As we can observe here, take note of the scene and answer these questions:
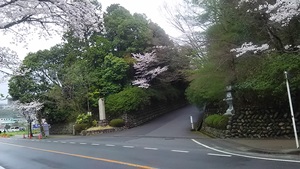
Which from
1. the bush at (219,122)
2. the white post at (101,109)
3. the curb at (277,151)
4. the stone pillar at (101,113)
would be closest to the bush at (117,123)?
the stone pillar at (101,113)

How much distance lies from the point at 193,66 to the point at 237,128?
30.9 ft

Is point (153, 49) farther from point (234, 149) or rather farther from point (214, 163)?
point (214, 163)

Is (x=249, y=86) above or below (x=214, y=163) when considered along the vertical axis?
above

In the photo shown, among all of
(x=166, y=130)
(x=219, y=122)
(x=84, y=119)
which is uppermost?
(x=84, y=119)

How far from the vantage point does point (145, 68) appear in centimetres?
3284

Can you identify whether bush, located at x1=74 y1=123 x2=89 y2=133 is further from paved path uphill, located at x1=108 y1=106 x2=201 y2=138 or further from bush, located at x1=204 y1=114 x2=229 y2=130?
bush, located at x1=204 y1=114 x2=229 y2=130

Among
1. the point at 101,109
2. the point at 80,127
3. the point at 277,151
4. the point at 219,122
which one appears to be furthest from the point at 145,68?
the point at 277,151

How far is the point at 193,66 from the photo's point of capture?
24547 mm

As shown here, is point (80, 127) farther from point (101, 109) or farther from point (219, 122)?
point (219, 122)

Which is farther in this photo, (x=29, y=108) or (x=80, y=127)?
(x=29, y=108)

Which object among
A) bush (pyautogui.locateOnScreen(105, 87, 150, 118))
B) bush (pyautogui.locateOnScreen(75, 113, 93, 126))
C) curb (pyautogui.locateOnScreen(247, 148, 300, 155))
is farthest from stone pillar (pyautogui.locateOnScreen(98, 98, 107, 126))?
curb (pyautogui.locateOnScreen(247, 148, 300, 155))

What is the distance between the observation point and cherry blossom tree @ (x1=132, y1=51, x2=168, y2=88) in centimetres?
3216

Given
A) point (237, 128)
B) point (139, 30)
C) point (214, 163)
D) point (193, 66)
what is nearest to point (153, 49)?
point (139, 30)

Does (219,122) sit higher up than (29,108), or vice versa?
(29,108)
